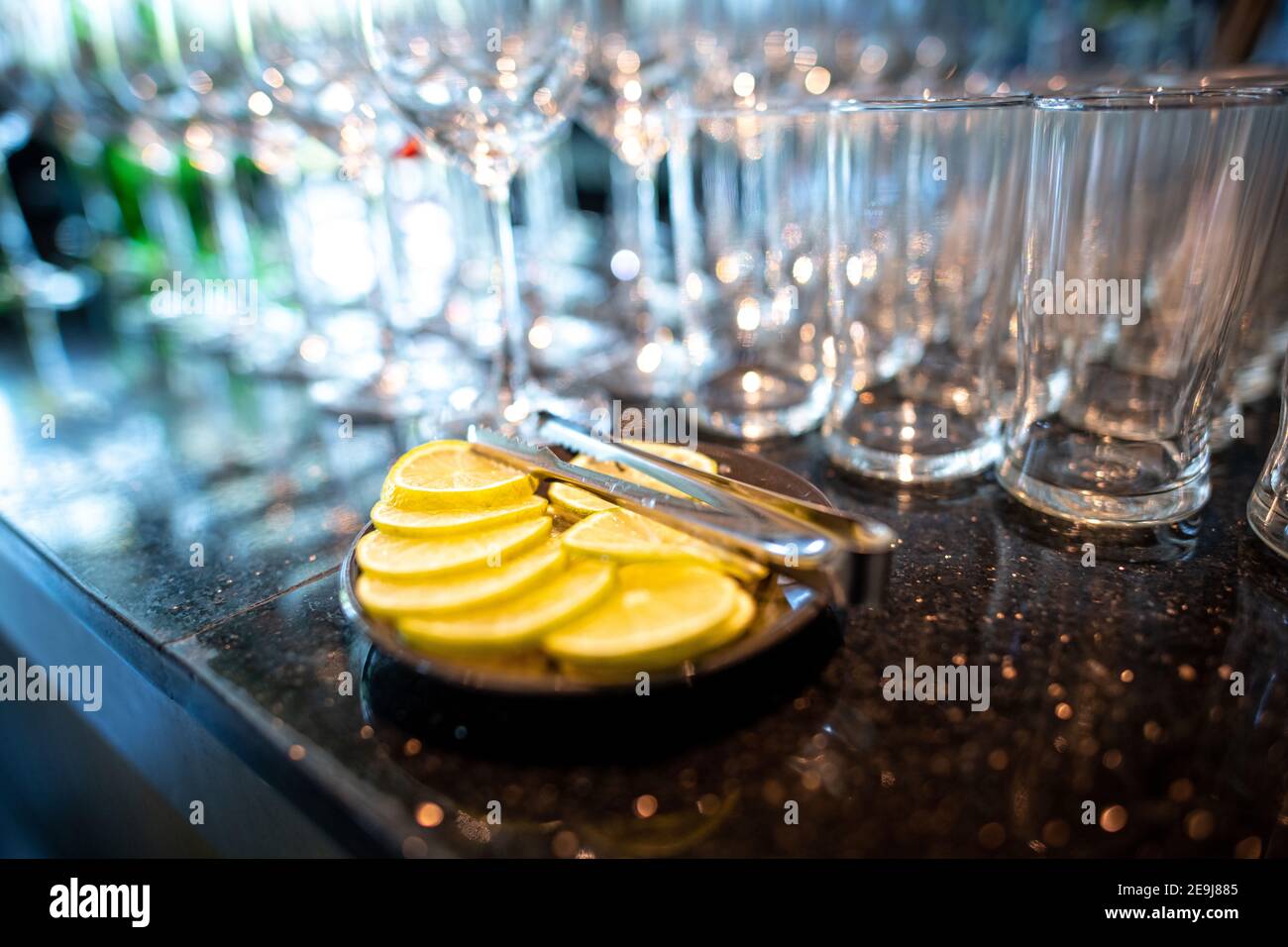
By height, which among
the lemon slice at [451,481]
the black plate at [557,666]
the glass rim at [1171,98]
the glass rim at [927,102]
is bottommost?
the black plate at [557,666]

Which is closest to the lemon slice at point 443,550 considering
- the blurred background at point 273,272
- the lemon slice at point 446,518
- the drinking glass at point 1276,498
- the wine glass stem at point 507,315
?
the lemon slice at point 446,518

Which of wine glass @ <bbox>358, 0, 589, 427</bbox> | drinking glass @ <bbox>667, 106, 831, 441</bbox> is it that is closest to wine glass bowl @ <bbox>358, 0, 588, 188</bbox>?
wine glass @ <bbox>358, 0, 589, 427</bbox>

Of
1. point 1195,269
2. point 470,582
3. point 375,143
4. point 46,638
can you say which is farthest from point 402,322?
point 1195,269

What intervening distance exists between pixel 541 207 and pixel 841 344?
71cm

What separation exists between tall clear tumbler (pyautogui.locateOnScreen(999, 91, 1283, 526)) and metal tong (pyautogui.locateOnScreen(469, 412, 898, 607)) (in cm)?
18

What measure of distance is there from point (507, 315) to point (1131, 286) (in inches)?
16.6

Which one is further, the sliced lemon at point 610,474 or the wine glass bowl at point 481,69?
the wine glass bowl at point 481,69

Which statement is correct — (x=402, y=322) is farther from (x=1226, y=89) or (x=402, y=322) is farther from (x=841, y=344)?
(x=1226, y=89)

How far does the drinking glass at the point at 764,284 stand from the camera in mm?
651

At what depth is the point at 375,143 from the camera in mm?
838

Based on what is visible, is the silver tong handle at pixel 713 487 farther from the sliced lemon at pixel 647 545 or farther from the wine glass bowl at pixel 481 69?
the wine glass bowl at pixel 481 69

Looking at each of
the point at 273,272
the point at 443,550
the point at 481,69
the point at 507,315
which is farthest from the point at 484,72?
the point at 273,272

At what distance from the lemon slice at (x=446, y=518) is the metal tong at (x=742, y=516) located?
0.11 ft

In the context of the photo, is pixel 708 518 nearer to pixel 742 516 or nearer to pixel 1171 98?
pixel 742 516
